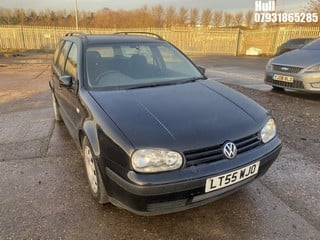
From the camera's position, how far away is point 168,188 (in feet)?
6.51

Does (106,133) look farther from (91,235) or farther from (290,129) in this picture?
(290,129)

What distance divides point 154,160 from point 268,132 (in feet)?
3.79

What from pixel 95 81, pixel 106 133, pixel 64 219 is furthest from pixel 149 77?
pixel 64 219

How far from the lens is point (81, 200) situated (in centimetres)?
277

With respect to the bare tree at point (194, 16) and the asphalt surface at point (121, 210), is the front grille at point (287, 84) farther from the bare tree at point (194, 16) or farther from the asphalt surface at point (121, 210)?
the bare tree at point (194, 16)

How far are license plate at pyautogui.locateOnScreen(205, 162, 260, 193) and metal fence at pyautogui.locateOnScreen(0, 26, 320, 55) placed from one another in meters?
21.6

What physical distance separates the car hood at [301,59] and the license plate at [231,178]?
4.93 metres

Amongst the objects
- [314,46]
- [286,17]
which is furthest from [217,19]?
[314,46]

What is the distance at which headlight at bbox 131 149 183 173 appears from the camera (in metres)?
2.01

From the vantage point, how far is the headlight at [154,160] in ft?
6.60

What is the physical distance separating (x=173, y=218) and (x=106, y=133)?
0.97m

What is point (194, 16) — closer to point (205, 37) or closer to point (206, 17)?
point (206, 17)

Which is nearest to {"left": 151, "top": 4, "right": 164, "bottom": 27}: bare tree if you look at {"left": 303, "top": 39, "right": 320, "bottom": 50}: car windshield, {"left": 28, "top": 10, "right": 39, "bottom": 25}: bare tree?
{"left": 28, "top": 10, "right": 39, "bottom": 25}: bare tree

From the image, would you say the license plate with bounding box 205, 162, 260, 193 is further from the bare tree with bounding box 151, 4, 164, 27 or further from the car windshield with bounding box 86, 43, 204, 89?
the bare tree with bounding box 151, 4, 164, 27
